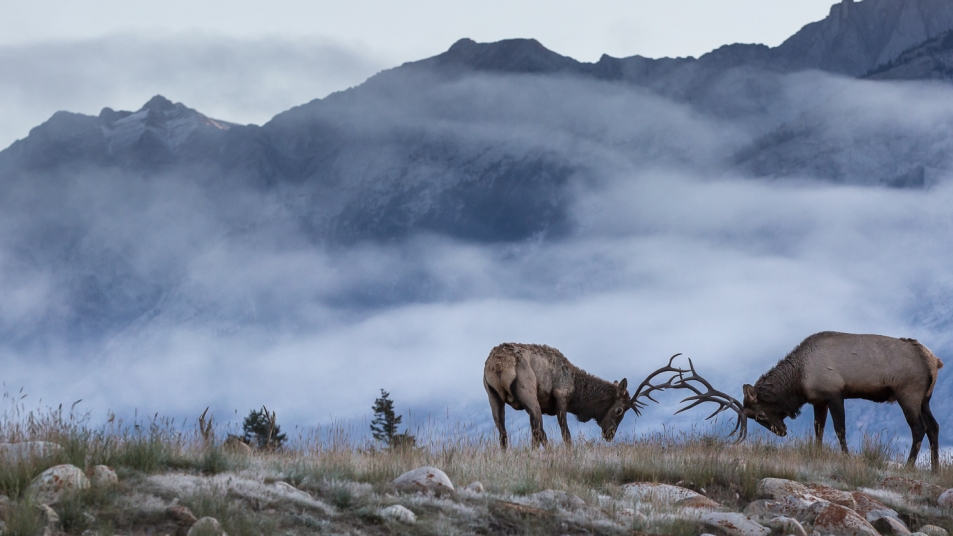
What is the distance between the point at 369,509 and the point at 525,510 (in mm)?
1565

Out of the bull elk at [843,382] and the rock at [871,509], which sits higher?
the bull elk at [843,382]

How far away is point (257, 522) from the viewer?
791 centimetres

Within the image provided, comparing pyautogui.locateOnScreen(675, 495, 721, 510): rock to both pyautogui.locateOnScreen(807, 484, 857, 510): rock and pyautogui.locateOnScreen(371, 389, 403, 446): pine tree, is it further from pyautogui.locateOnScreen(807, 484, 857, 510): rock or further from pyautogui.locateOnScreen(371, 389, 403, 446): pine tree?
pyautogui.locateOnScreen(371, 389, 403, 446): pine tree

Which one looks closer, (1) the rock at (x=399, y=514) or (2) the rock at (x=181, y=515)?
(2) the rock at (x=181, y=515)

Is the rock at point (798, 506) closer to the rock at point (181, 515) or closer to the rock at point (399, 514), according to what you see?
the rock at point (399, 514)

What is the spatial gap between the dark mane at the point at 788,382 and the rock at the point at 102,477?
45.7 feet

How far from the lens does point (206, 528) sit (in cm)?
741

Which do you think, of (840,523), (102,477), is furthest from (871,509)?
(102,477)

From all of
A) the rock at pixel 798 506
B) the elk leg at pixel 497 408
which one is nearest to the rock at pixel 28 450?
the rock at pixel 798 506

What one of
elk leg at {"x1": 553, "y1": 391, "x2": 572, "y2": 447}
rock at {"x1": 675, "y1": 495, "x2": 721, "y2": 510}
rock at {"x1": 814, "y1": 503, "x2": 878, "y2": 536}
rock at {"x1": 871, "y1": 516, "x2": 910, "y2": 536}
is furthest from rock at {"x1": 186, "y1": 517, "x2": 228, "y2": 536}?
elk leg at {"x1": 553, "y1": 391, "x2": 572, "y2": 447}

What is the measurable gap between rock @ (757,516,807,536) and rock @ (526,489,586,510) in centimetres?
185

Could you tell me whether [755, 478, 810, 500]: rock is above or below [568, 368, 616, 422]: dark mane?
below

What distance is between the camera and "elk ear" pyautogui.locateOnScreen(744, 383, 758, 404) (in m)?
19.8

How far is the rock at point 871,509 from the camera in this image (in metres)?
11.1
